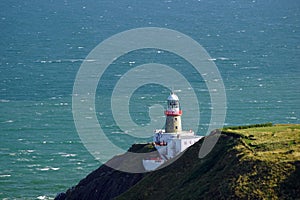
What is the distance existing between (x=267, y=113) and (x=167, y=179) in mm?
72524

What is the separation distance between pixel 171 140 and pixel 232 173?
19.5m

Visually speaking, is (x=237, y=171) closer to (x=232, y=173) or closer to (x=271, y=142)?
(x=232, y=173)

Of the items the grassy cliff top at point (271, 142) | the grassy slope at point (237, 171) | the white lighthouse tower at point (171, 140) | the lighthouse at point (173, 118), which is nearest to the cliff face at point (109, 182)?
the white lighthouse tower at point (171, 140)

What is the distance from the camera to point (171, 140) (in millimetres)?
87250

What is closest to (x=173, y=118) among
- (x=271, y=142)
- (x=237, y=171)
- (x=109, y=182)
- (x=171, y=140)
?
(x=171, y=140)

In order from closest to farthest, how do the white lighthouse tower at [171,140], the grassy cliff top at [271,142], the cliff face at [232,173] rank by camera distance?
1. the cliff face at [232,173]
2. the grassy cliff top at [271,142]
3. the white lighthouse tower at [171,140]

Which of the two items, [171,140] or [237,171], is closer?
[237,171]

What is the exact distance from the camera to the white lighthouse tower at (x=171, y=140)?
282ft

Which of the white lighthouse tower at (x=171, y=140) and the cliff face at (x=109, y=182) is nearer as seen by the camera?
the white lighthouse tower at (x=171, y=140)

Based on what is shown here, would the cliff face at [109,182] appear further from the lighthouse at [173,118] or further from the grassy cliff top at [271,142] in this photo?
the grassy cliff top at [271,142]

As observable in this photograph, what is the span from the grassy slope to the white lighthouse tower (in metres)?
4.95

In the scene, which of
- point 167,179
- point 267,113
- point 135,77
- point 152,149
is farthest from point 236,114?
point 167,179

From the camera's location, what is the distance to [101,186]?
293 feet

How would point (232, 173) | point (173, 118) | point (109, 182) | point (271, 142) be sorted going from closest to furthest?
point (232, 173) → point (271, 142) → point (109, 182) → point (173, 118)
